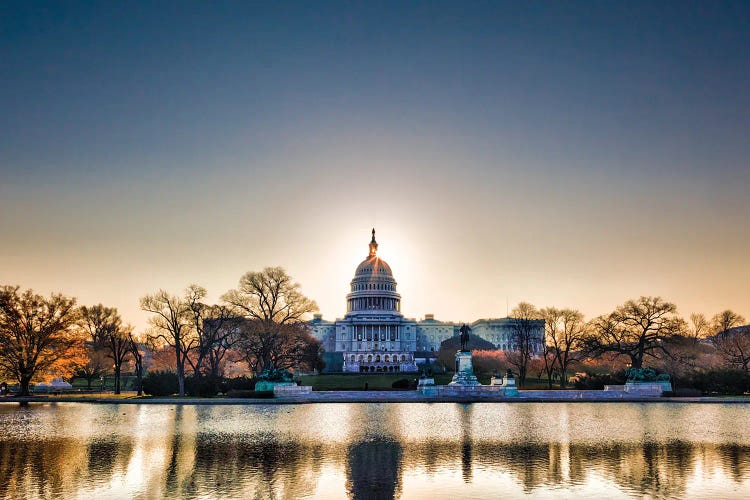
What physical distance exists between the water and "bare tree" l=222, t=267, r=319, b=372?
34101 millimetres

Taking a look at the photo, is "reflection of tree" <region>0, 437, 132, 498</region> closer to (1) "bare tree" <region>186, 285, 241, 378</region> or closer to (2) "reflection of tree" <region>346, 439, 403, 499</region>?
(2) "reflection of tree" <region>346, 439, 403, 499</region>

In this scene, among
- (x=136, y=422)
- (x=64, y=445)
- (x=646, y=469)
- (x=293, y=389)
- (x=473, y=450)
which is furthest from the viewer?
(x=293, y=389)

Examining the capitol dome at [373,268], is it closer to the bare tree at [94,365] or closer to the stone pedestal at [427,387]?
the bare tree at [94,365]

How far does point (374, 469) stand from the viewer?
21.0 m

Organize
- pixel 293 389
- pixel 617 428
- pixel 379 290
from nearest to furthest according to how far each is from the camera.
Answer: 1. pixel 617 428
2. pixel 293 389
3. pixel 379 290

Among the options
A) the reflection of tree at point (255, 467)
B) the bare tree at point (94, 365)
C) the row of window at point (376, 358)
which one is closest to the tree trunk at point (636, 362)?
the reflection of tree at point (255, 467)

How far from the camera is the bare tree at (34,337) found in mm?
62844

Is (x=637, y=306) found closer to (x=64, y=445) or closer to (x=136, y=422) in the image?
(x=136, y=422)

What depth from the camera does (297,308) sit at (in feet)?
259

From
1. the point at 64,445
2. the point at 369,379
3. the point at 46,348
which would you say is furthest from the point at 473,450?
the point at 369,379

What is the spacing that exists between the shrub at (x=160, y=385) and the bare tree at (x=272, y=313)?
10.8 m

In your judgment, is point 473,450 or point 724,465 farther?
point 473,450

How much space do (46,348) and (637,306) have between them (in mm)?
62672

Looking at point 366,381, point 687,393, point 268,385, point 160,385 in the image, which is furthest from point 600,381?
point 160,385
